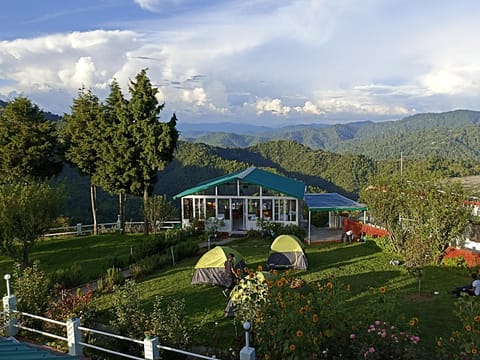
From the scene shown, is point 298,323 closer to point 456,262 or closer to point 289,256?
point 289,256

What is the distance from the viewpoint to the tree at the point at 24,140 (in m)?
19.7

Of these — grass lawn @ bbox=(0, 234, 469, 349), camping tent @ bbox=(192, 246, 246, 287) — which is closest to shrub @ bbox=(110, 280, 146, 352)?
grass lawn @ bbox=(0, 234, 469, 349)

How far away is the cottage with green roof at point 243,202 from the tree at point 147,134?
97.0 inches

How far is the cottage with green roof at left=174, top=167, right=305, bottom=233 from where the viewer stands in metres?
20.9

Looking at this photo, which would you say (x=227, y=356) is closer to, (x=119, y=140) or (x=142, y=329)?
(x=142, y=329)

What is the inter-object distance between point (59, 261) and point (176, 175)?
46003mm

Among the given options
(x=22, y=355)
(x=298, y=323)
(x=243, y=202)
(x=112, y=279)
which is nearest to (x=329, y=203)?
(x=243, y=202)

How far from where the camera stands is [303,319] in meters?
5.57

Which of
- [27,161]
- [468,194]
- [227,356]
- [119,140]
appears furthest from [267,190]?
[227,356]

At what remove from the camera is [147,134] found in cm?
2058

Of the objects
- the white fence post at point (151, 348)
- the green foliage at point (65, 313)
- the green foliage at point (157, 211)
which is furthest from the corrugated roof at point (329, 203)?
the white fence post at point (151, 348)

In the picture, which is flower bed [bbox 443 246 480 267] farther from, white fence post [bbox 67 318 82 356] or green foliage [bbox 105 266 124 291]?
white fence post [bbox 67 318 82 356]

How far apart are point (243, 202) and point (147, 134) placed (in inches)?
239

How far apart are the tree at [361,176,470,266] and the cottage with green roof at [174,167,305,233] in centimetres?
556
